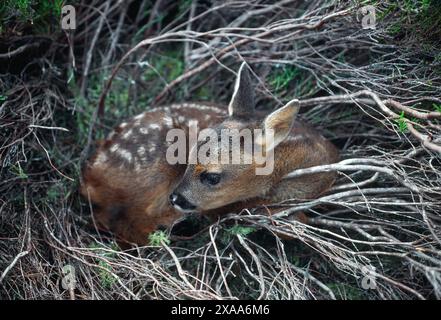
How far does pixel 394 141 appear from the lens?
Result: 3.75m

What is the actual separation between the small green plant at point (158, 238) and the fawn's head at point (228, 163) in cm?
23

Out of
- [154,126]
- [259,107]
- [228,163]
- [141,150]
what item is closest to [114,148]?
[141,150]

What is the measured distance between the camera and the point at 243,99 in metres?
3.87

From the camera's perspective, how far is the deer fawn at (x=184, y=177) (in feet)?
12.3

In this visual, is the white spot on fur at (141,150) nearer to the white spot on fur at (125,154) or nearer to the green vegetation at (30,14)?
the white spot on fur at (125,154)

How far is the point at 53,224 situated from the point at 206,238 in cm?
108

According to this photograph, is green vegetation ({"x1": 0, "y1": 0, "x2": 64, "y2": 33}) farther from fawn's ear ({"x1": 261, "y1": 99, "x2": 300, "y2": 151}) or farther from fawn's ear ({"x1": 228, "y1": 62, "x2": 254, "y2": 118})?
fawn's ear ({"x1": 261, "y1": 99, "x2": 300, "y2": 151})

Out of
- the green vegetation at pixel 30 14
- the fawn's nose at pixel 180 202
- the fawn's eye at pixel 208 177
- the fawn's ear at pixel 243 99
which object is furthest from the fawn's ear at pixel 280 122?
the green vegetation at pixel 30 14

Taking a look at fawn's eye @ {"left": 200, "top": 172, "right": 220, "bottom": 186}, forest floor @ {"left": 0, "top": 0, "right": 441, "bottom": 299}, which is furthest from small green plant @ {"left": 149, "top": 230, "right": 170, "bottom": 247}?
fawn's eye @ {"left": 200, "top": 172, "right": 220, "bottom": 186}

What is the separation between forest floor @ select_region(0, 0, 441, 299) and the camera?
3.27 meters
